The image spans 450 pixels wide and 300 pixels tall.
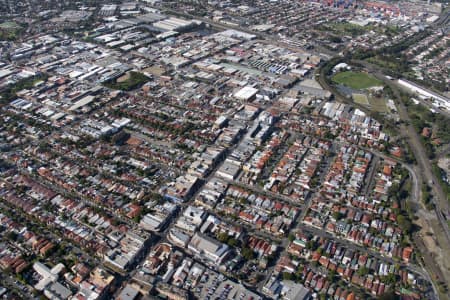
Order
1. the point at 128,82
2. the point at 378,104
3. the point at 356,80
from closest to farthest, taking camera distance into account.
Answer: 1. the point at 378,104
2. the point at 128,82
3. the point at 356,80

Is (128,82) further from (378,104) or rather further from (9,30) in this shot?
(9,30)

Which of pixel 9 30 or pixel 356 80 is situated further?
pixel 9 30

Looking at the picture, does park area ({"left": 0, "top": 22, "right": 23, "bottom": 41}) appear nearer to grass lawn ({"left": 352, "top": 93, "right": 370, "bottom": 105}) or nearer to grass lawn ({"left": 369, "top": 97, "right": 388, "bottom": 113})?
grass lawn ({"left": 352, "top": 93, "right": 370, "bottom": 105})

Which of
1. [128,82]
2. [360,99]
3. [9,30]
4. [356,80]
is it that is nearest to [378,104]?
[360,99]

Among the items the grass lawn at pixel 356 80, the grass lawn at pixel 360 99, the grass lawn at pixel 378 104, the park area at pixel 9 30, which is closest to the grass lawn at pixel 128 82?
the park area at pixel 9 30

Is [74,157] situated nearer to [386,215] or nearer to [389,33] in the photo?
[386,215]

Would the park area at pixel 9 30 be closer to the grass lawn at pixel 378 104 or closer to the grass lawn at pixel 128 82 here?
the grass lawn at pixel 128 82

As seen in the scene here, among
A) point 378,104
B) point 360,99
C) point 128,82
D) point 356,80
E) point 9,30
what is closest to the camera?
point 378,104
